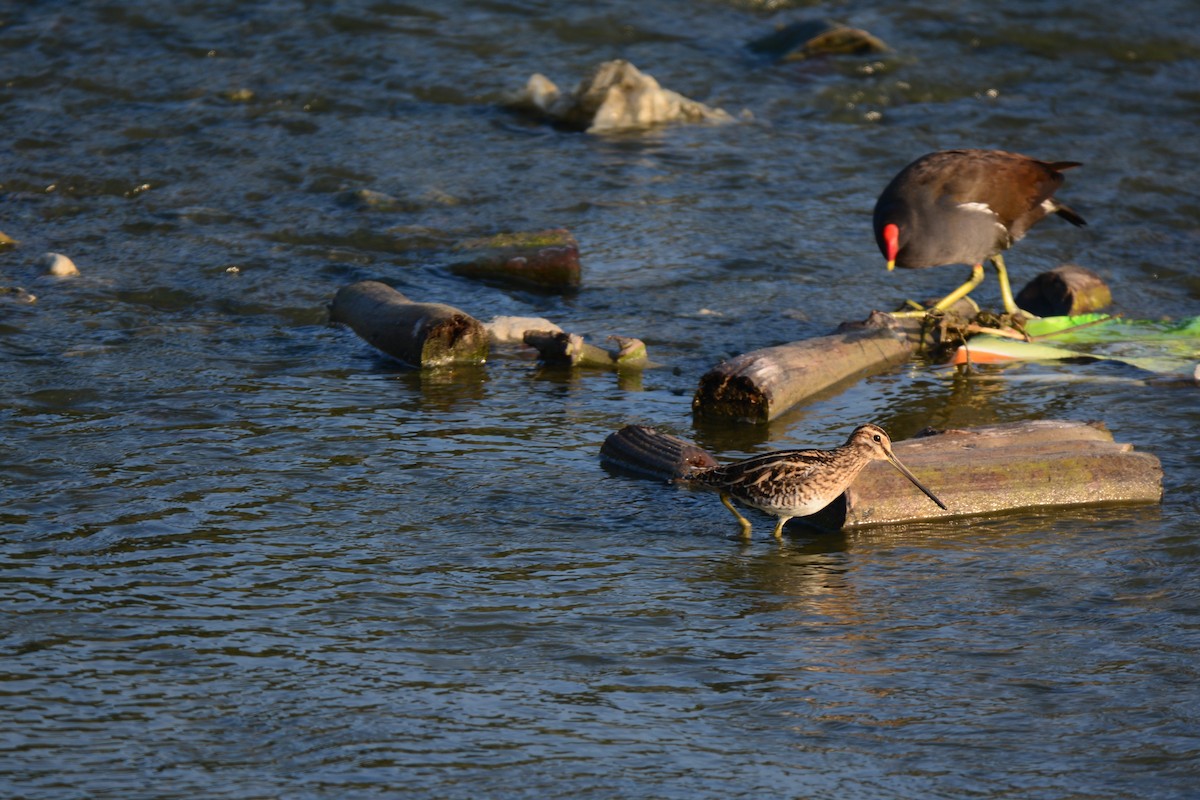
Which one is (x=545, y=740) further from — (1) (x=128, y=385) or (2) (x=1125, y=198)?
(2) (x=1125, y=198)

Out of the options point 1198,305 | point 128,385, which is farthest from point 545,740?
point 1198,305

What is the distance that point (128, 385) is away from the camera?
8234 millimetres

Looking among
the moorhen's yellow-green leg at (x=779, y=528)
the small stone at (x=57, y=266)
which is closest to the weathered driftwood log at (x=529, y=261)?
the small stone at (x=57, y=266)

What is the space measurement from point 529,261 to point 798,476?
4.47 m

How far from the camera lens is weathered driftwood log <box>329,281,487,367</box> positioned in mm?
8711

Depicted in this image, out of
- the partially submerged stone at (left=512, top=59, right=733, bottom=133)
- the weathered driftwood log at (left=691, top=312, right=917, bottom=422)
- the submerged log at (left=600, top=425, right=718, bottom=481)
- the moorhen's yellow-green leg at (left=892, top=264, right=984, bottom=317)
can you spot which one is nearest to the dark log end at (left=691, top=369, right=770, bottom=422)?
the weathered driftwood log at (left=691, top=312, right=917, bottom=422)

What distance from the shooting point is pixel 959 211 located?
9711mm

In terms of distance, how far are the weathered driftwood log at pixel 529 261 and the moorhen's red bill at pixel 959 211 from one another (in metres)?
2.00

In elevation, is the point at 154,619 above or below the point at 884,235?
below

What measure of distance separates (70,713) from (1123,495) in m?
4.39

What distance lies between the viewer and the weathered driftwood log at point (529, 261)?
34.0 ft

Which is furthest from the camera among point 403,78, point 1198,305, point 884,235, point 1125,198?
point 403,78

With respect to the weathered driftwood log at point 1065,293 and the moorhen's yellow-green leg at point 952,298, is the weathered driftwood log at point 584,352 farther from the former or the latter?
the weathered driftwood log at point 1065,293

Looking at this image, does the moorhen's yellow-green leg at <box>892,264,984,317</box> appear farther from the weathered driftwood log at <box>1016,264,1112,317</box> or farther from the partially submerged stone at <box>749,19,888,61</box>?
the partially submerged stone at <box>749,19,888,61</box>
